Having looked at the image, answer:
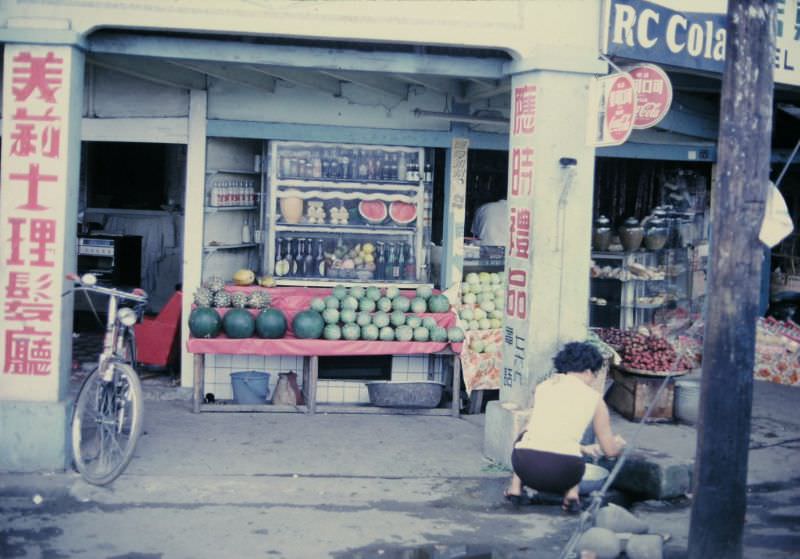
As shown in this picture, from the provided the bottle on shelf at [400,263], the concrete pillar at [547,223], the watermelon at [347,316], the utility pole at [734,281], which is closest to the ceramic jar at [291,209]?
the bottle on shelf at [400,263]

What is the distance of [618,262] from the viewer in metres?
12.6

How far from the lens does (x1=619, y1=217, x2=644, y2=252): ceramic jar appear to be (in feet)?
40.6

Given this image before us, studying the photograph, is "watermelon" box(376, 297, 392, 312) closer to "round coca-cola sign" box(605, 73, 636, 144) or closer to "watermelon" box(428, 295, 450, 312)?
"watermelon" box(428, 295, 450, 312)

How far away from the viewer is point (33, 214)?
7406mm

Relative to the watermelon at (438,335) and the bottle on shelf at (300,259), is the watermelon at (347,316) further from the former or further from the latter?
the bottle on shelf at (300,259)

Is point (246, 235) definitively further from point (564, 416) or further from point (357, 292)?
point (564, 416)

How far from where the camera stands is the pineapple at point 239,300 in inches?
384

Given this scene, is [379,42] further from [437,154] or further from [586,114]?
[437,154]

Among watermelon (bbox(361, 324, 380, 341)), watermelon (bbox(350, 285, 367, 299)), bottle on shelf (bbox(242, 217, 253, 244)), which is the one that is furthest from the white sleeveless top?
bottle on shelf (bbox(242, 217, 253, 244))

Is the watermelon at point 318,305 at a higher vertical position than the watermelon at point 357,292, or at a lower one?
lower

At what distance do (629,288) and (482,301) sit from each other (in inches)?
115

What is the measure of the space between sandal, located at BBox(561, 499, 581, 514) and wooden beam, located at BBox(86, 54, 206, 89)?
5.37 metres

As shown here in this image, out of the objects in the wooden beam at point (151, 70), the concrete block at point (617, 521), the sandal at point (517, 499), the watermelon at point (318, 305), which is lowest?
the sandal at point (517, 499)

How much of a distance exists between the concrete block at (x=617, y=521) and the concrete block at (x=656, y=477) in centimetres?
115
